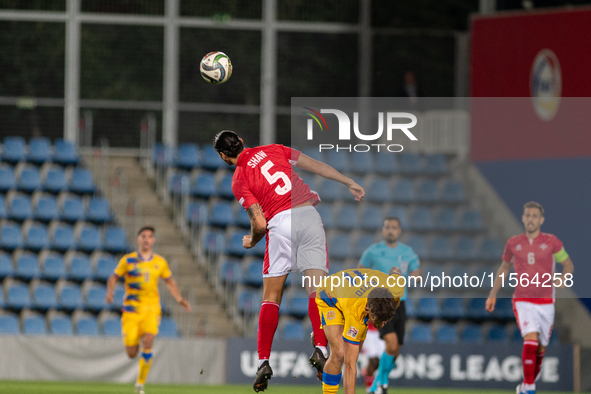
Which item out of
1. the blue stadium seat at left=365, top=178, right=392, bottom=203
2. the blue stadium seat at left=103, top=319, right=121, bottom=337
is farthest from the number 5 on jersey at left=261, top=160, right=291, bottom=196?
the blue stadium seat at left=365, top=178, right=392, bottom=203

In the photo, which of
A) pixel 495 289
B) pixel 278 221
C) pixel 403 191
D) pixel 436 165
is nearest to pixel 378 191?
pixel 403 191

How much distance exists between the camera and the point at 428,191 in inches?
677

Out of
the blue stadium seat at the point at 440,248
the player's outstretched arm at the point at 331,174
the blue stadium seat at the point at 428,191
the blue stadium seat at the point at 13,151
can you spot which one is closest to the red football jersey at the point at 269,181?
the player's outstretched arm at the point at 331,174

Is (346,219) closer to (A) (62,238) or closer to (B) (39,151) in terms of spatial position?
(A) (62,238)

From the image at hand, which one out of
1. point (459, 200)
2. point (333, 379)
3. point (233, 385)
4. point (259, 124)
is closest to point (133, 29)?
point (259, 124)

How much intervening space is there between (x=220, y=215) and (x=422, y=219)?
138 inches

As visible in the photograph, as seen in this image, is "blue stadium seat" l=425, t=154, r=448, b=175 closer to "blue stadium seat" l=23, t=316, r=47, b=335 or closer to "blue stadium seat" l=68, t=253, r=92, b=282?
"blue stadium seat" l=68, t=253, r=92, b=282

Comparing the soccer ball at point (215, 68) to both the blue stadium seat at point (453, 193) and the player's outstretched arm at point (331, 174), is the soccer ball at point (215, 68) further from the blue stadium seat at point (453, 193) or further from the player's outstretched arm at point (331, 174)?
the blue stadium seat at point (453, 193)

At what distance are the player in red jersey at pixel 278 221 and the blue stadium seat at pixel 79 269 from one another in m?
7.82

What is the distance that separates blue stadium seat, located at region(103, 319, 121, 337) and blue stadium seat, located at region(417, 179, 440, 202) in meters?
5.71

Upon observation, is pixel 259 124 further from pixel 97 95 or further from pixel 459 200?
pixel 459 200

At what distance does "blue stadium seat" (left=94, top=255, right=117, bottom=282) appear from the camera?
50.2 feet

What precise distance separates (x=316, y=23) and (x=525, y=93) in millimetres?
4766

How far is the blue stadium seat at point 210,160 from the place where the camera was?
58.9ft
